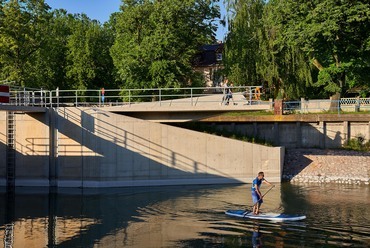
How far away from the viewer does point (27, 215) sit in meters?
24.0

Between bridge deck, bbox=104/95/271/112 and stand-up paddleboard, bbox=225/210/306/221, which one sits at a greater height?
bridge deck, bbox=104/95/271/112

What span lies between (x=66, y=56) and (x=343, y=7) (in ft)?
123

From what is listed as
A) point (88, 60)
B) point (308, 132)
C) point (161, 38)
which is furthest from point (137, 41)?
point (308, 132)

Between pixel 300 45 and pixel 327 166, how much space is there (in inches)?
398

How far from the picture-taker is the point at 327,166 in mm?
36406

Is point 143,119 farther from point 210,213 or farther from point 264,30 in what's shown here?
point 264,30

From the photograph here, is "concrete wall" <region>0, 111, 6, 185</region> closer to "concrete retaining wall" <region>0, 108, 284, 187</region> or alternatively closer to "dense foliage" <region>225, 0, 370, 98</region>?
"concrete retaining wall" <region>0, 108, 284, 187</region>

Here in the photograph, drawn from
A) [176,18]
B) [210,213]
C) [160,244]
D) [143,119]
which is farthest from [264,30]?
[160,244]

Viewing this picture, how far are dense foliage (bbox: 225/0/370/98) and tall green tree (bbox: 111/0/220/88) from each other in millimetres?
3647

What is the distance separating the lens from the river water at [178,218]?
1873 cm

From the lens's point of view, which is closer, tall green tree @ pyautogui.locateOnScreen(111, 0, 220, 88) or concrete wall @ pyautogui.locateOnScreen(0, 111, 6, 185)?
concrete wall @ pyautogui.locateOnScreen(0, 111, 6, 185)

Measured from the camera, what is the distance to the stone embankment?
3500 centimetres

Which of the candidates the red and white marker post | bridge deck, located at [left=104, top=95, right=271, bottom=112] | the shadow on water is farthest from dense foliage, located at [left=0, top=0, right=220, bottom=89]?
the red and white marker post

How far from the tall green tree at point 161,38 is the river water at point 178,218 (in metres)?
18.8
